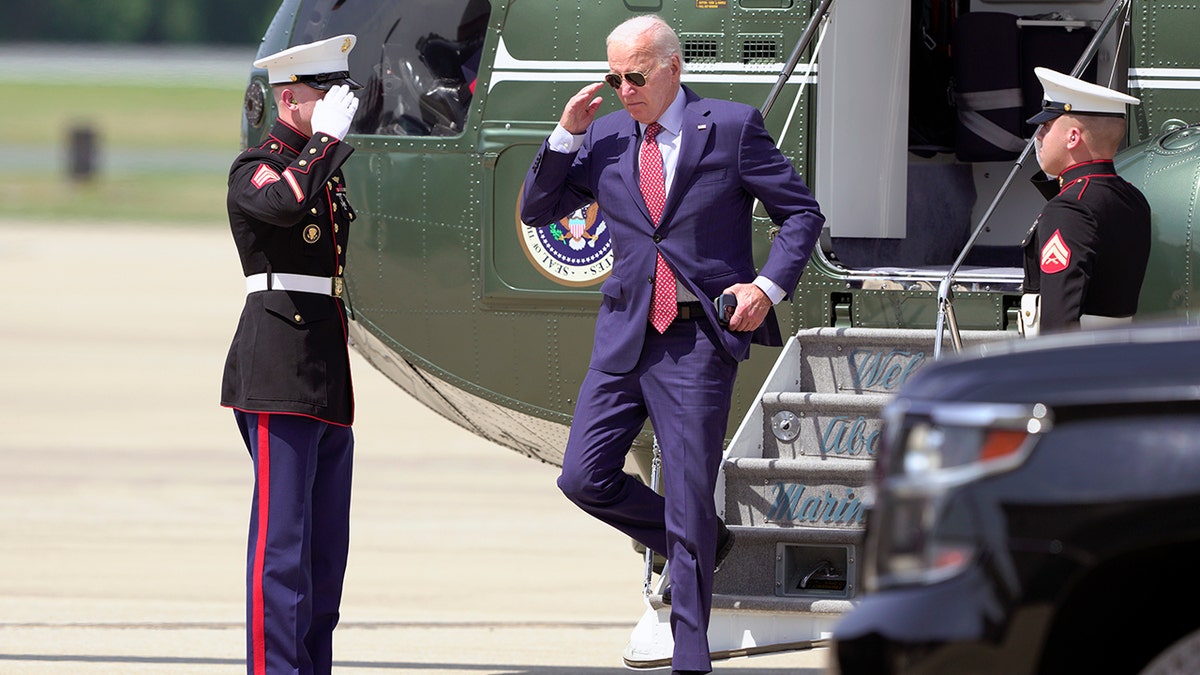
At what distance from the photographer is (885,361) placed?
5820mm

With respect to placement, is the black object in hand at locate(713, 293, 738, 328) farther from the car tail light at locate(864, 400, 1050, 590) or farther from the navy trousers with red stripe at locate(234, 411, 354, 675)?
the car tail light at locate(864, 400, 1050, 590)

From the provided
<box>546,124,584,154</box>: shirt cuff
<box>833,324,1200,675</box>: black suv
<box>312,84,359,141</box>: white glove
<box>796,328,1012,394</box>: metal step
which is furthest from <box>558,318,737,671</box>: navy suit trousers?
<box>833,324,1200,675</box>: black suv

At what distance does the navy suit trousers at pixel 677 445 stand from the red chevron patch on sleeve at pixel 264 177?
41.1 inches

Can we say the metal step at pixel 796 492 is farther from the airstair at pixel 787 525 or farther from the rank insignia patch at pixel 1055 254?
the rank insignia patch at pixel 1055 254

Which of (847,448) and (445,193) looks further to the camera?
(445,193)

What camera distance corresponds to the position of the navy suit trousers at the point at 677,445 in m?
5.09

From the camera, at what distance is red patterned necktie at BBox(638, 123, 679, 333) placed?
5172 millimetres

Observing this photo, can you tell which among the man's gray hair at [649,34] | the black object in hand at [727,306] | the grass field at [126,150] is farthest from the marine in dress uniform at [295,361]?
the grass field at [126,150]

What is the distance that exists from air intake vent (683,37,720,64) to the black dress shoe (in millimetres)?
1802

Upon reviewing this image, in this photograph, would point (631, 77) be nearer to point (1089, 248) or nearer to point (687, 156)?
point (687, 156)

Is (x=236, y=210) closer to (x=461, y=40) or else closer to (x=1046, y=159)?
(x=461, y=40)

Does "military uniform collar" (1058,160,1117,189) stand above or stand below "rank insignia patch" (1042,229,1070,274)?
above

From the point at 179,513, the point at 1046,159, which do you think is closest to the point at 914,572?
the point at 1046,159

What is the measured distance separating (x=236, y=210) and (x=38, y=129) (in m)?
55.4
